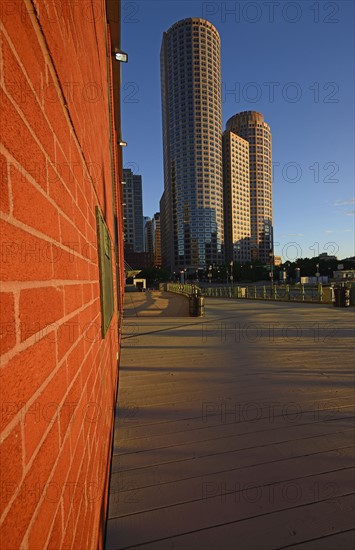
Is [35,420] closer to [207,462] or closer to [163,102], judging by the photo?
[207,462]

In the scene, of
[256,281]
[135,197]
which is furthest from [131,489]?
[135,197]

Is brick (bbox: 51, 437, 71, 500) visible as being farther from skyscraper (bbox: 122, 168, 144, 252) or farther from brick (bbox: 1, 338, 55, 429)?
skyscraper (bbox: 122, 168, 144, 252)

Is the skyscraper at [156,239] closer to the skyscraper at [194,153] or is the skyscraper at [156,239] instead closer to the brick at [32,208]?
the skyscraper at [194,153]

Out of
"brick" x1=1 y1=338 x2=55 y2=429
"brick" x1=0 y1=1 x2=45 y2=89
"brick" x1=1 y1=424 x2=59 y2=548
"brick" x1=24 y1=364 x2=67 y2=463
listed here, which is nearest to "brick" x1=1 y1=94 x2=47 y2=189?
"brick" x1=0 y1=1 x2=45 y2=89

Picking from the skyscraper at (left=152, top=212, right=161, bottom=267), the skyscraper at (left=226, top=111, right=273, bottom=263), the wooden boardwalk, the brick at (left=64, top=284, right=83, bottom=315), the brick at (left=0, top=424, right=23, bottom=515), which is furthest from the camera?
the skyscraper at (left=152, top=212, right=161, bottom=267)

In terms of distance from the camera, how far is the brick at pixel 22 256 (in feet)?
1.42

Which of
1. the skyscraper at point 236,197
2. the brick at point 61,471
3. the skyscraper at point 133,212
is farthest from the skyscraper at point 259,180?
the brick at point 61,471

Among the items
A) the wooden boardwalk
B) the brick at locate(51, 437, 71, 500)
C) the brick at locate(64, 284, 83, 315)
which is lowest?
the wooden boardwalk

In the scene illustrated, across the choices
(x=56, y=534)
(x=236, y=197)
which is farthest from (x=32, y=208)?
(x=236, y=197)

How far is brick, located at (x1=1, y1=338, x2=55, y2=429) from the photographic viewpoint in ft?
1.39

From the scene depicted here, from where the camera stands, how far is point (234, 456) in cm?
232

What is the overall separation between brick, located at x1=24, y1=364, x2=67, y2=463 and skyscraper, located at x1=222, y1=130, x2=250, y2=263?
404 ft

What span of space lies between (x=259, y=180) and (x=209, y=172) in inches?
872

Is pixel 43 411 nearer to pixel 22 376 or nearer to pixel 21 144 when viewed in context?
pixel 22 376
